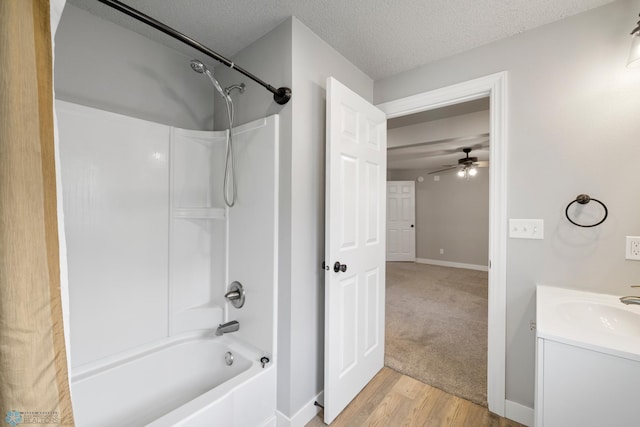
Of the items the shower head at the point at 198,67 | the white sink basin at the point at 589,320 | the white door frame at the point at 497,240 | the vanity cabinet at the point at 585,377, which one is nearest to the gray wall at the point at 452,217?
the white door frame at the point at 497,240

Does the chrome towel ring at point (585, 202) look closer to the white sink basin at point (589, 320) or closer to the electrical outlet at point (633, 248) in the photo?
the electrical outlet at point (633, 248)

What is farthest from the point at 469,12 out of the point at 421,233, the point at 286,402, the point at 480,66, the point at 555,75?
the point at 421,233

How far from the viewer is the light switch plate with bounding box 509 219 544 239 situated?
1.51 meters

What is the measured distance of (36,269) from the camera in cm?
51

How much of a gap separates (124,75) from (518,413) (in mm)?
→ 3212

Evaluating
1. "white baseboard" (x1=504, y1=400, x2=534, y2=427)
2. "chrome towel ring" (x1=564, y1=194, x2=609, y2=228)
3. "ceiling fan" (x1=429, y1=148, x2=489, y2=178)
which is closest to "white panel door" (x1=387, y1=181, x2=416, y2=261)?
"ceiling fan" (x1=429, y1=148, x2=489, y2=178)

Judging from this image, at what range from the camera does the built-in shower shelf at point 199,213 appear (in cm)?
177

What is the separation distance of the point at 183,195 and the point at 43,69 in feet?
4.37

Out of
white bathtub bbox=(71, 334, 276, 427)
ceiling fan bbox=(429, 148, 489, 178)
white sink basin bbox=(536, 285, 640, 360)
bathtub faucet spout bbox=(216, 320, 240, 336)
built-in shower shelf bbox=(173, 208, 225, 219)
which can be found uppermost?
ceiling fan bbox=(429, 148, 489, 178)

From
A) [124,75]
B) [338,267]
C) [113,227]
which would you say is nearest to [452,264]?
[338,267]

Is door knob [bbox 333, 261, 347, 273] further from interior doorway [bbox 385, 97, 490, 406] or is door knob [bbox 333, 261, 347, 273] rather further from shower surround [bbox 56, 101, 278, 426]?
interior doorway [bbox 385, 97, 490, 406]

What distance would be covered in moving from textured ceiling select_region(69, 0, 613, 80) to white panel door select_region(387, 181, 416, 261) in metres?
4.88

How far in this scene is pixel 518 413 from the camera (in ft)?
5.05

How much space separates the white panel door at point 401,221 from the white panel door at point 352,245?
4637 mm
